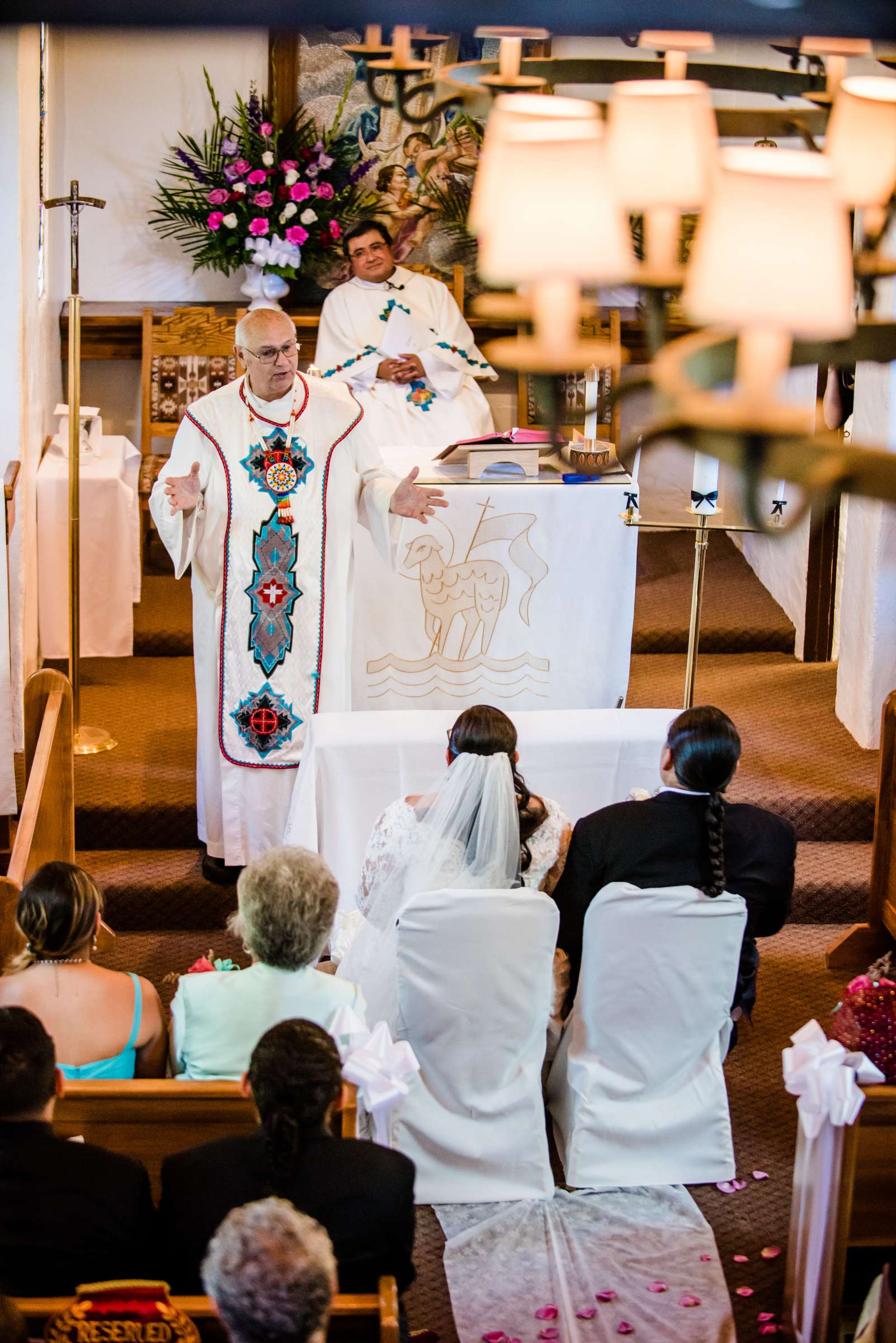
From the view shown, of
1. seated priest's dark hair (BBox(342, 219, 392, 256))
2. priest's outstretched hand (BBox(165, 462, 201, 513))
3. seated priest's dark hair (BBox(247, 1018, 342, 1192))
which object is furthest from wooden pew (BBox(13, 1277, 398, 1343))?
seated priest's dark hair (BBox(342, 219, 392, 256))

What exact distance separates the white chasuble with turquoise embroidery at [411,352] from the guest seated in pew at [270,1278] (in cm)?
581

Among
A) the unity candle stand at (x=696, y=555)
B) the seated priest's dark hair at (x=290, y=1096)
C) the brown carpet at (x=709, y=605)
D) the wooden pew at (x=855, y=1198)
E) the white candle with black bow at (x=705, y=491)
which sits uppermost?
the white candle with black bow at (x=705, y=491)

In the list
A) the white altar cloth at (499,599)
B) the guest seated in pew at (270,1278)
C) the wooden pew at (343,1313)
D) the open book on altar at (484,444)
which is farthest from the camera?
the open book on altar at (484,444)

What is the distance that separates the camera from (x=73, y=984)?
3.22 m

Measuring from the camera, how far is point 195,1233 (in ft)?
8.55

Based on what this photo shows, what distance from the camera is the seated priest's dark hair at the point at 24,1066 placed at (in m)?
2.56

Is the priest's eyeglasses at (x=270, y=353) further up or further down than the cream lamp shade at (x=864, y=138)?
further down

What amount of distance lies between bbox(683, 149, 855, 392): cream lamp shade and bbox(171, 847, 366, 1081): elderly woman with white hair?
1.91m

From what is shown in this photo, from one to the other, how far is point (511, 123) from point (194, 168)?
682cm

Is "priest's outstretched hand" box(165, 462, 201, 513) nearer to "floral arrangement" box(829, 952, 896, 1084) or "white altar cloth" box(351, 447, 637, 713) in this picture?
"white altar cloth" box(351, 447, 637, 713)

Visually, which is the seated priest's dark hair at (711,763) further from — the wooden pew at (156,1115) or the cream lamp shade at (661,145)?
the cream lamp shade at (661,145)

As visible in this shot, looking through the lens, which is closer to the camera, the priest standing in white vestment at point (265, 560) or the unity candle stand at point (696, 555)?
the unity candle stand at point (696, 555)

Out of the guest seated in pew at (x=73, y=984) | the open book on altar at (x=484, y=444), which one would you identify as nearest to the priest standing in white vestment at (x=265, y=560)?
the open book on altar at (x=484, y=444)

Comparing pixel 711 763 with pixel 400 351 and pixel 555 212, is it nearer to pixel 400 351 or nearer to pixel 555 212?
pixel 555 212
